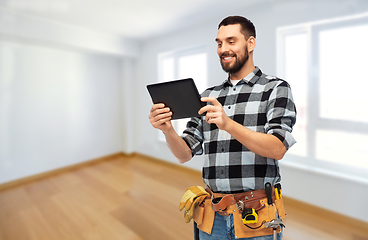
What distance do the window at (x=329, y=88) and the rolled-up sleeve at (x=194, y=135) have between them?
1996 mm

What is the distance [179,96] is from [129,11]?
268 cm

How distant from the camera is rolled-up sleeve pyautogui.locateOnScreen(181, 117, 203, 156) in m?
1.07

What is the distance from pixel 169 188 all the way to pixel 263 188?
2.52 metres

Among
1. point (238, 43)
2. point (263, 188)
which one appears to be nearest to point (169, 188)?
point (263, 188)

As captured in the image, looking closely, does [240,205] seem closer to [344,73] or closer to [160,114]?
[160,114]

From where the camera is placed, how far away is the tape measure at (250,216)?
872 millimetres

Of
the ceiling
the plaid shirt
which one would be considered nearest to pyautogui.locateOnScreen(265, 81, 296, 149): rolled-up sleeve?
the plaid shirt

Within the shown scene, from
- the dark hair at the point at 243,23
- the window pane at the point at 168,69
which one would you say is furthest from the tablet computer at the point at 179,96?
the window pane at the point at 168,69

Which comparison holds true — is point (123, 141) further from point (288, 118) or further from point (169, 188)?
point (288, 118)

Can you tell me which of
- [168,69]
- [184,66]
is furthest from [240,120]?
[168,69]

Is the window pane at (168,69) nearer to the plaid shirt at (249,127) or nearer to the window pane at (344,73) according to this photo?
the window pane at (344,73)

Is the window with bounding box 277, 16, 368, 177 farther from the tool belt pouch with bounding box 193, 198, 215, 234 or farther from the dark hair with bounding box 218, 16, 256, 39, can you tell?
the tool belt pouch with bounding box 193, 198, 215, 234


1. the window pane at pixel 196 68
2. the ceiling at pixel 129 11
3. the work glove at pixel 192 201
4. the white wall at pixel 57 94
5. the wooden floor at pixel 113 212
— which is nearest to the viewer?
the work glove at pixel 192 201

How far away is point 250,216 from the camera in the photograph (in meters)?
0.88
